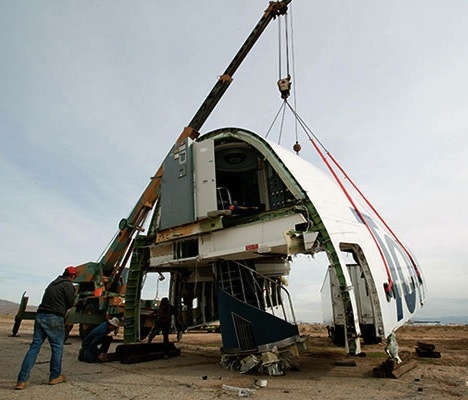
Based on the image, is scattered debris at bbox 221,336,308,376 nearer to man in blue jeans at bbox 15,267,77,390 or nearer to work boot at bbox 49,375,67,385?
work boot at bbox 49,375,67,385

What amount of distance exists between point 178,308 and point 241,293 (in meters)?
3.58

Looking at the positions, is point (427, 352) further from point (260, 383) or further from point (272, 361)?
point (260, 383)

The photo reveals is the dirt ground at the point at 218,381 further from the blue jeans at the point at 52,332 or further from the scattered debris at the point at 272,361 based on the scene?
the blue jeans at the point at 52,332

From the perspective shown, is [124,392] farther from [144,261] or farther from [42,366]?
[144,261]

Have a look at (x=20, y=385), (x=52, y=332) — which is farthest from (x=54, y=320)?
(x=20, y=385)

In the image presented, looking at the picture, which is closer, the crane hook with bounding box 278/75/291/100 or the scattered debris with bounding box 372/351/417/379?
the scattered debris with bounding box 372/351/417/379

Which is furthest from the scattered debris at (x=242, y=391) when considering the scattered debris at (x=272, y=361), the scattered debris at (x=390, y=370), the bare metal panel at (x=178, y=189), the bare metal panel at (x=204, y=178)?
the bare metal panel at (x=178, y=189)

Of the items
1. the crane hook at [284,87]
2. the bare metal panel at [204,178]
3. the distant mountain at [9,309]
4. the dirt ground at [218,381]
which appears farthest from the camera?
the distant mountain at [9,309]

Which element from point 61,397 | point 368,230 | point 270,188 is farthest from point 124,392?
point 368,230

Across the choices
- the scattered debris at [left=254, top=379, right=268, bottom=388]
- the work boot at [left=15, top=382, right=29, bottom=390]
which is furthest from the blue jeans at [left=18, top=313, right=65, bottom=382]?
the scattered debris at [left=254, top=379, right=268, bottom=388]

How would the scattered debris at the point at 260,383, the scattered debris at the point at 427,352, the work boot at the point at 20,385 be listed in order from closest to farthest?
1. the work boot at the point at 20,385
2. the scattered debris at the point at 260,383
3. the scattered debris at the point at 427,352

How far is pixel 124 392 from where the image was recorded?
19.5ft

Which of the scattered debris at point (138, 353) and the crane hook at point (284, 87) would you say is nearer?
the scattered debris at point (138, 353)

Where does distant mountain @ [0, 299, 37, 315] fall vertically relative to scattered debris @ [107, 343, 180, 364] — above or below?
above
